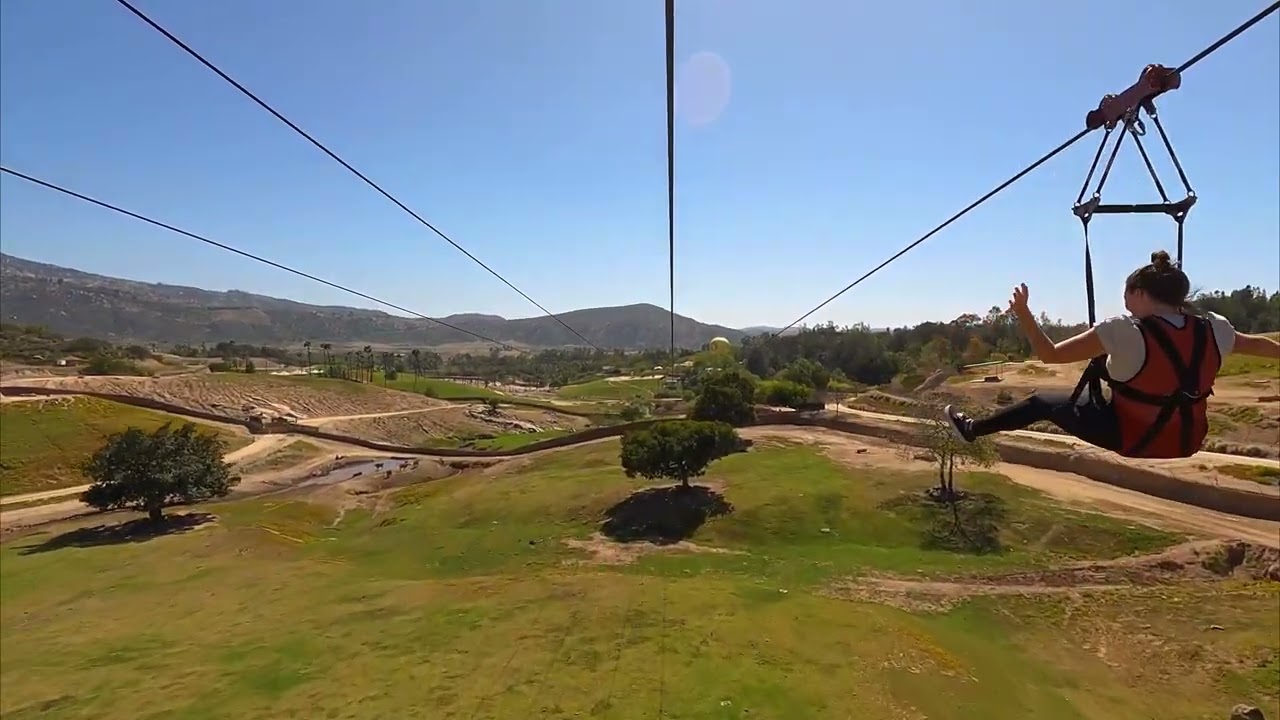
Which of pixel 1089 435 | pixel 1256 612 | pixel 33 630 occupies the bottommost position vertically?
pixel 33 630

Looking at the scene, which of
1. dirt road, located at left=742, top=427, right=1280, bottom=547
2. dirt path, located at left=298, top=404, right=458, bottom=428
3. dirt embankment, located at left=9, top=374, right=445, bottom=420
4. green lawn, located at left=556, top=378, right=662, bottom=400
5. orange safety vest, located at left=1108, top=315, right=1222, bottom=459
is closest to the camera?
orange safety vest, located at left=1108, top=315, right=1222, bottom=459

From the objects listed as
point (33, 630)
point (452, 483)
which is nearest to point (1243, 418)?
point (452, 483)

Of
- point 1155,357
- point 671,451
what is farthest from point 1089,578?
point 1155,357

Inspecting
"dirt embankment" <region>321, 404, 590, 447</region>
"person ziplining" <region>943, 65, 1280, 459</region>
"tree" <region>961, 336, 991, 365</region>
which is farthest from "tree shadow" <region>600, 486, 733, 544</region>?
"dirt embankment" <region>321, 404, 590, 447</region>

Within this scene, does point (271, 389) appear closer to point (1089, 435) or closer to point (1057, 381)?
point (1057, 381)

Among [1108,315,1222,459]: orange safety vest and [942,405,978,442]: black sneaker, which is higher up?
[1108,315,1222,459]: orange safety vest

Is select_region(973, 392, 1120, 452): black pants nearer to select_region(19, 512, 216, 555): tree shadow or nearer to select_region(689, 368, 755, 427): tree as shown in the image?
select_region(19, 512, 216, 555): tree shadow

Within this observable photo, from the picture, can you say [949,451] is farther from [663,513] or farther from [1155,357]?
[1155,357]
